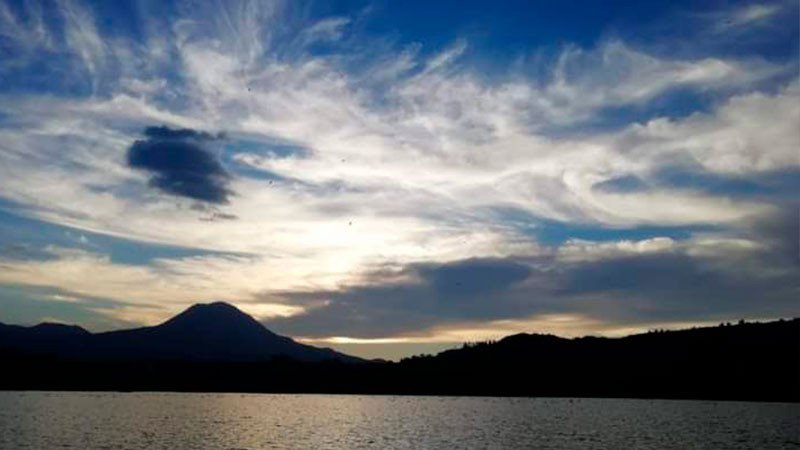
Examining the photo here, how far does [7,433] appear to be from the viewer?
420 ft

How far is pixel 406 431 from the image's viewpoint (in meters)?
151

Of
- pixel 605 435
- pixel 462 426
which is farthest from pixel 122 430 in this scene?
pixel 605 435

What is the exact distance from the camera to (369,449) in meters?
113

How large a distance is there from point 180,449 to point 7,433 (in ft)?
138

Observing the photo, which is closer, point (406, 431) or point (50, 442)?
point (50, 442)

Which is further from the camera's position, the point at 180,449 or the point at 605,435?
the point at 605,435

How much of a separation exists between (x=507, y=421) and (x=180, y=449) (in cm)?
10394

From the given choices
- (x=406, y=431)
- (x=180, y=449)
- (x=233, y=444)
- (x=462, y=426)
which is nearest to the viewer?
(x=180, y=449)

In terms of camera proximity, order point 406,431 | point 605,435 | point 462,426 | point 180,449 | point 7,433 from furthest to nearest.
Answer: point 462,426 → point 406,431 → point 605,435 → point 7,433 → point 180,449

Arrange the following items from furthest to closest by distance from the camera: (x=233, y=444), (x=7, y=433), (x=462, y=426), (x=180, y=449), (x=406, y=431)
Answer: (x=462, y=426) → (x=406, y=431) → (x=7, y=433) → (x=233, y=444) → (x=180, y=449)

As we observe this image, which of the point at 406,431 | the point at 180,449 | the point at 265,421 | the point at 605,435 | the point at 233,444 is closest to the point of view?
the point at 180,449

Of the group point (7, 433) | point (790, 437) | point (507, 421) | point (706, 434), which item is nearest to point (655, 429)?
point (706, 434)

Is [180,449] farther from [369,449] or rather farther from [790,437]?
[790,437]

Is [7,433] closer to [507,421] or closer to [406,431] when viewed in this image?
[406,431]
